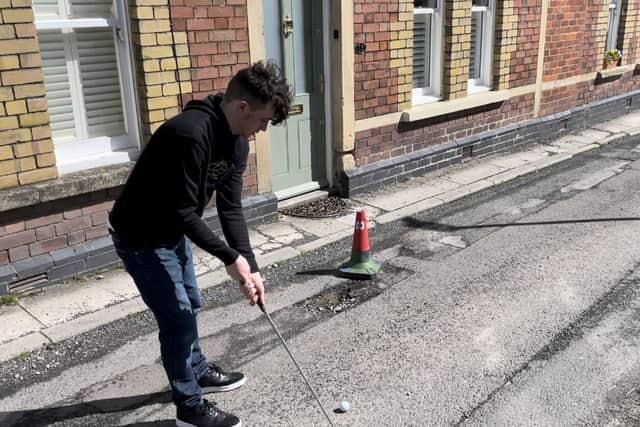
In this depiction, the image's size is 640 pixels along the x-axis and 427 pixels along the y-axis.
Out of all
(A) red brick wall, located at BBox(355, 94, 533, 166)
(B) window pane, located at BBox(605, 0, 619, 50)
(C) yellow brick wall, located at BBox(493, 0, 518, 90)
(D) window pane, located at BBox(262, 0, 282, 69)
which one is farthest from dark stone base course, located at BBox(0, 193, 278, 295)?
(B) window pane, located at BBox(605, 0, 619, 50)

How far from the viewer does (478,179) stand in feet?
27.2

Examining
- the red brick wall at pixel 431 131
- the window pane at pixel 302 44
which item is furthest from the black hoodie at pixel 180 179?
the red brick wall at pixel 431 131

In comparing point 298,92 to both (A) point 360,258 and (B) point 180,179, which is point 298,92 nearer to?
(A) point 360,258

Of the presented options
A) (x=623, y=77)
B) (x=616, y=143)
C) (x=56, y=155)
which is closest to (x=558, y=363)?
(x=56, y=155)

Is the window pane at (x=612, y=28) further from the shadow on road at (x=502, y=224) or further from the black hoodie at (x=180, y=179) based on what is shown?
the black hoodie at (x=180, y=179)

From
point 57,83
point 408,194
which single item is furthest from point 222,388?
point 408,194

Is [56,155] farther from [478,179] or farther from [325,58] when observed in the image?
[478,179]

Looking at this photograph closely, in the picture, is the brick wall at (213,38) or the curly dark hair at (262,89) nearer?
the curly dark hair at (262,89)

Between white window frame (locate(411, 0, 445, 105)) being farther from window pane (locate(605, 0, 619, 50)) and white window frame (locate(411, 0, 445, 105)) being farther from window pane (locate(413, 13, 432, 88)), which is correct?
window pane (locate(605, 0, 619, 50))

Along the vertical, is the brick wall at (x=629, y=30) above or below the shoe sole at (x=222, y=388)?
above

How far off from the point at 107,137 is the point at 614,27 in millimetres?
11265

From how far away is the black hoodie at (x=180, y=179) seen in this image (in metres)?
2.75

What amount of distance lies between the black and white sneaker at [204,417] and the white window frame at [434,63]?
595 cm

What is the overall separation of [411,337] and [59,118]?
3.47 m
